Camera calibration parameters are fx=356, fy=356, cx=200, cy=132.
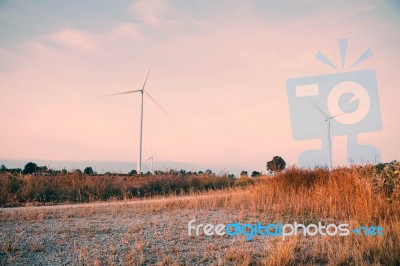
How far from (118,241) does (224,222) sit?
10.4 feet

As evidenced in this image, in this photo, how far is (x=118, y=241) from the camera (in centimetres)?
807

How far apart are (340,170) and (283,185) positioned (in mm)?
2797

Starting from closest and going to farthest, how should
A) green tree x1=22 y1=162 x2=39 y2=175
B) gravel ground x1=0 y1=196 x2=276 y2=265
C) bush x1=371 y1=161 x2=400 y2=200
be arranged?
gravel ground x1=0 y1=196 x2=276 y2=265 → bush x1=371 y1=161 x2=400 y2=200 → green tree x1=22 y1=162 x2=39 y2=175

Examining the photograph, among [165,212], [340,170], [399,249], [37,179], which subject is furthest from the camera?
[37,179]

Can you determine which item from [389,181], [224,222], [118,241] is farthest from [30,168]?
[389,181]

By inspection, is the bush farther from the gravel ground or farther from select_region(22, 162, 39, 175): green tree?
select_region(22, 162, 39, 175): green tree

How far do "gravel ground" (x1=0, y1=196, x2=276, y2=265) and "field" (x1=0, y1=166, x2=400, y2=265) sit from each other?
20 millimetres

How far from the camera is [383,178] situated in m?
10.6

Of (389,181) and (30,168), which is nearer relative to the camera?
(389,181)

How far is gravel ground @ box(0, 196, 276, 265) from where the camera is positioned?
22.1 ft

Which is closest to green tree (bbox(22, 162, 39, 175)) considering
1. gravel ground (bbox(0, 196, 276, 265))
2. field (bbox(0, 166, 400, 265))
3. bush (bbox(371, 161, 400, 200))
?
field (bbox(0, 166, 400, 265))

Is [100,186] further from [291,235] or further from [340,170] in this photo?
[291,235]

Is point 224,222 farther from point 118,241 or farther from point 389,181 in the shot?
point 389,181

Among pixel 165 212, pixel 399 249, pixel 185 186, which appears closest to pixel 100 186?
pixel 185 186
